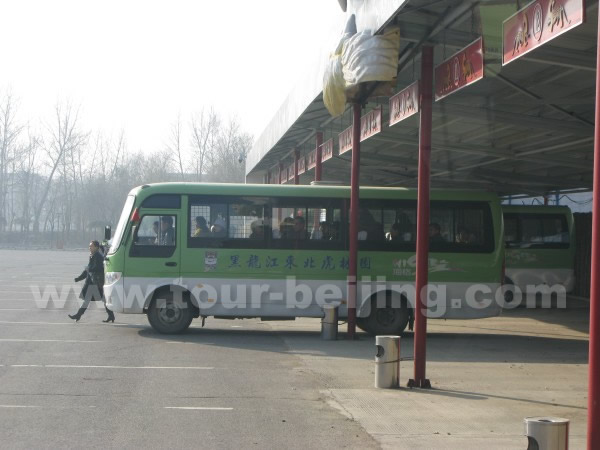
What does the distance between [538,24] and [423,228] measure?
415cm

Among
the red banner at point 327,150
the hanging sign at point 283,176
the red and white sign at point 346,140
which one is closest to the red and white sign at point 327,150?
the red banner at point 327,150

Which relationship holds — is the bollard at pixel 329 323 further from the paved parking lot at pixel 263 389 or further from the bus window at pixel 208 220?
the bus window at pixel 208 220

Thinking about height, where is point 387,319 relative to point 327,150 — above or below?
below

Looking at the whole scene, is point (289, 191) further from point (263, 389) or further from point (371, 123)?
point (263, 389)

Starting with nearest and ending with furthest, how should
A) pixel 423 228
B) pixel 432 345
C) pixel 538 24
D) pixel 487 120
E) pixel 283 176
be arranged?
pixel 538 24 → pixel 423 228 → pixel 487 120 → pixel 432 345 → pixel 283 176

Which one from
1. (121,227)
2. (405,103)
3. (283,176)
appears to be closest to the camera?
(405,103)

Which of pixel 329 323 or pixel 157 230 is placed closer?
pixel 329 323

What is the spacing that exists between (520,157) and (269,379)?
11.7 meters

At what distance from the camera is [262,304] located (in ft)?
57.9

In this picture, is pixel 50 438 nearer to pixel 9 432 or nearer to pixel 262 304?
pixel 9 432

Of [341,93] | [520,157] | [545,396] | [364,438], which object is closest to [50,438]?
[364,438]

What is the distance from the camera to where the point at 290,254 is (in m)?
17.9

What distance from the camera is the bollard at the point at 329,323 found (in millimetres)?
17203

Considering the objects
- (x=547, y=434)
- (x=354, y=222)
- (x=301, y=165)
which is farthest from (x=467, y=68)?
(x=301, y=165)
